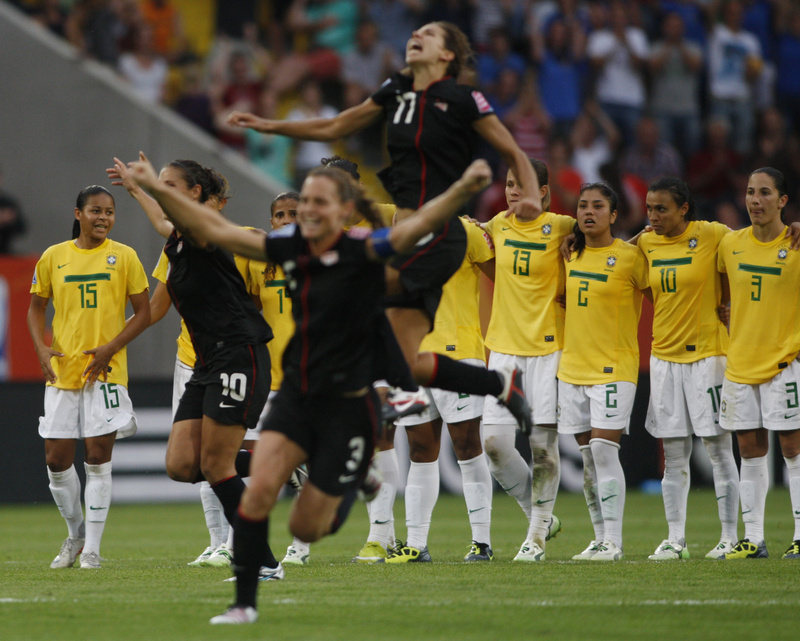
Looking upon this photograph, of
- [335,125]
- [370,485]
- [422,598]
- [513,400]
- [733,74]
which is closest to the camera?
[370,485]

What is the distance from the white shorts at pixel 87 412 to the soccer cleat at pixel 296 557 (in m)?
1.41

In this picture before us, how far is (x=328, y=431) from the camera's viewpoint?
571cm

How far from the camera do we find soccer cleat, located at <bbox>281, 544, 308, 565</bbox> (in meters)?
8.35

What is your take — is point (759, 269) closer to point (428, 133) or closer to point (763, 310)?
point (763, 310)

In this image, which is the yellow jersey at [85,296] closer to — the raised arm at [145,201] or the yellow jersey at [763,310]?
the raised arm at [145,201]

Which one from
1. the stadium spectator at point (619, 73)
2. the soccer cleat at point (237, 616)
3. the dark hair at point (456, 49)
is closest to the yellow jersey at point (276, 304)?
the dark hair at point (456, 49)

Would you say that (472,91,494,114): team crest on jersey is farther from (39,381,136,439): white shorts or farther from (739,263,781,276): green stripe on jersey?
(39,381,136,439): white shorts

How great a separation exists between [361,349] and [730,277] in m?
3.82

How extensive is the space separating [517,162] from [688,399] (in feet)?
9.99

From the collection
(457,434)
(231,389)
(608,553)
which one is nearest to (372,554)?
(457,434)

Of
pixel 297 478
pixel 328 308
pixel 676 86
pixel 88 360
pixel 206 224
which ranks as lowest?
pixel 297 478

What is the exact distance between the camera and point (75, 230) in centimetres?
881

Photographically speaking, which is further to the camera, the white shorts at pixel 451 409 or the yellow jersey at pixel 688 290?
the yellow jersey at pixel 688 290

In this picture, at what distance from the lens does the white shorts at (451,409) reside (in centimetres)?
852
